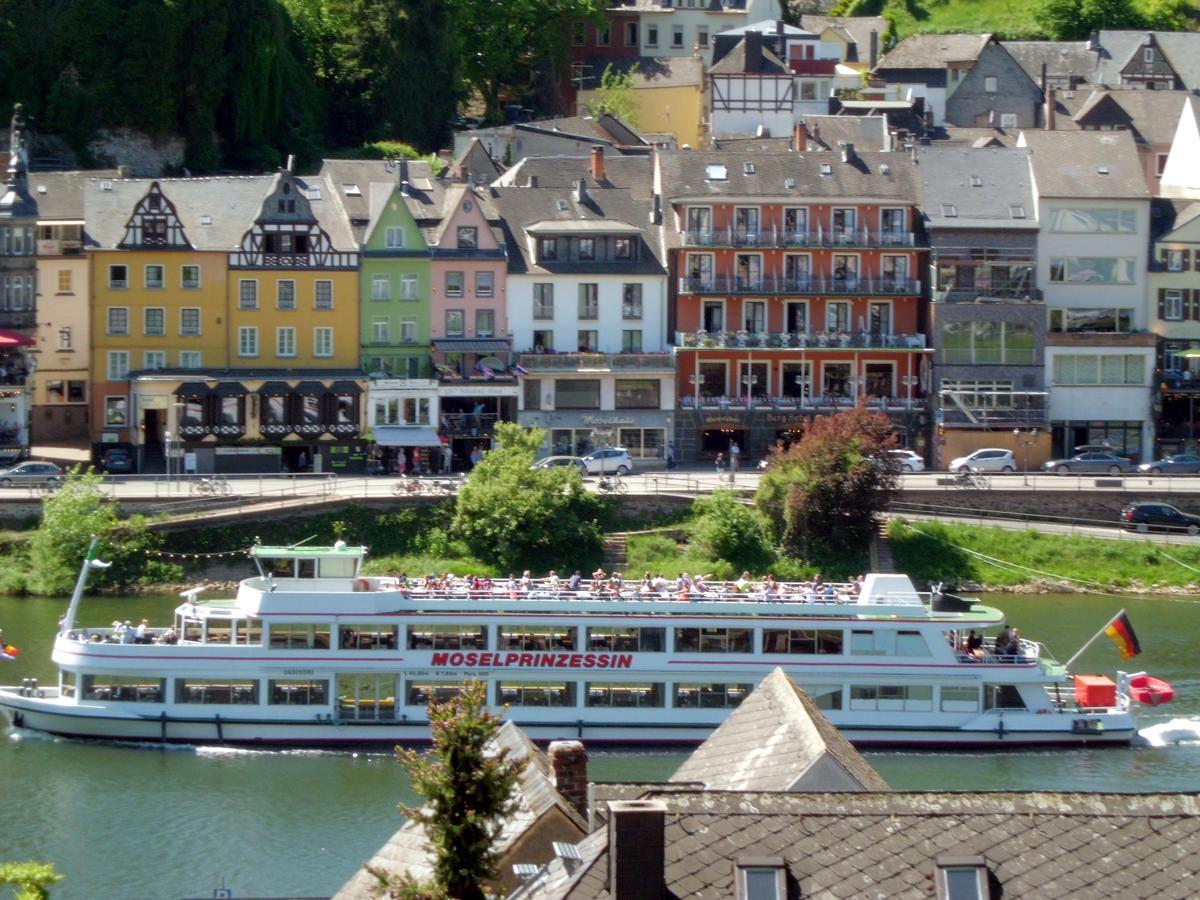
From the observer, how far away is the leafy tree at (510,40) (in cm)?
11106

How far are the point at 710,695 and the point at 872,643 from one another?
3465 mm

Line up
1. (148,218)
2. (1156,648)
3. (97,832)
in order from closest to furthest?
(97,832) → (1156,648) → (148,218)

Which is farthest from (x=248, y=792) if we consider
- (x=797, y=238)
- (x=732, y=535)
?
(x=797, y=238)

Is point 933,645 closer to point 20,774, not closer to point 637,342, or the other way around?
point 20,774

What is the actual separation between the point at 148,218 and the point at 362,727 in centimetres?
3127

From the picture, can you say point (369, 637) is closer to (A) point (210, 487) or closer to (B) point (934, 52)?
(A) point (210, 487)

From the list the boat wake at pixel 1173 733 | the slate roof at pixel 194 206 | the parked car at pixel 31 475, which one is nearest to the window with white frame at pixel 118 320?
the slate roof at pixel 194 206

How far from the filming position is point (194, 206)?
3132 inches

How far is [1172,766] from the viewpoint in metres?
49.2

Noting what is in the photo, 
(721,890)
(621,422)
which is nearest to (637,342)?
(621,422)

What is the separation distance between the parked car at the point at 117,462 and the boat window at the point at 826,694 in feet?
98.6

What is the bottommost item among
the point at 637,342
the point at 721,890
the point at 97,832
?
the point at 97,832

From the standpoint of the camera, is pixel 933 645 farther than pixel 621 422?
No

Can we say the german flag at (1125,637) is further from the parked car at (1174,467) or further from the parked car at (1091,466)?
the parked car at (1174,467)
